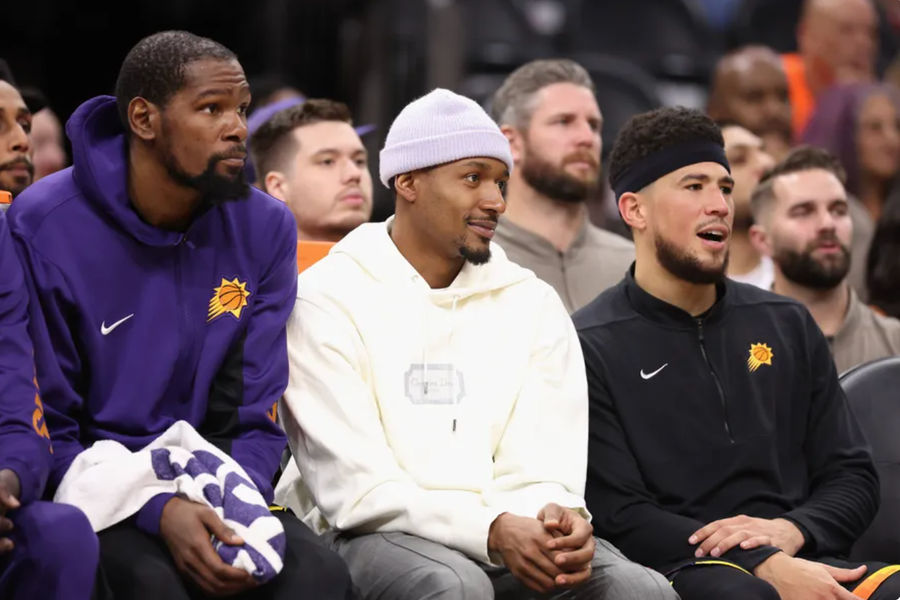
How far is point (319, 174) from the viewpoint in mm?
5527

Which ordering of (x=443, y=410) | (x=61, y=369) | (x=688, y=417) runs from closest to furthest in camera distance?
1. (x=61, y=369)
2. (x=443, y=410)
3. (x=688, y=417)

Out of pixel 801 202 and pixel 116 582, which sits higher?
pixel 801 202

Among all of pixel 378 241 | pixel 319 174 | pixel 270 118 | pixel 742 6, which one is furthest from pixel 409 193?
pixel 742 6

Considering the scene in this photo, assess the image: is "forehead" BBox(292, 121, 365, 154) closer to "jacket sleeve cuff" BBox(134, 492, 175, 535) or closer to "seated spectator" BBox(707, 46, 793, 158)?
"jacket sleeve cuff" BBox(134, 492, 175, 535)

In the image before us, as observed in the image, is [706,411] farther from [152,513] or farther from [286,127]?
[286,127]

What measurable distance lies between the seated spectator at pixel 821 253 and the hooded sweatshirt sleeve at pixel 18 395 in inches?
120

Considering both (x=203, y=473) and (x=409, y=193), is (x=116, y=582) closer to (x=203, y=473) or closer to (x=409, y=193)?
(x=203, y=473)

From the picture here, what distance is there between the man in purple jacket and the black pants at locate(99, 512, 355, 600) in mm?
38

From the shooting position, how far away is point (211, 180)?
12.3 feet

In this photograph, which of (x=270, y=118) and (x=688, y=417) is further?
(x=270, y=118)

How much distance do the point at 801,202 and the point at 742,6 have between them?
4523 mm

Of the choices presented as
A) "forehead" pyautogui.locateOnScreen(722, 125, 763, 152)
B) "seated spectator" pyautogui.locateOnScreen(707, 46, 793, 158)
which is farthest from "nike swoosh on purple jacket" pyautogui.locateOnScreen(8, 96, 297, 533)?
"seated spectator" pyautogui.locateOnScreen(707, 46, 793, 158)

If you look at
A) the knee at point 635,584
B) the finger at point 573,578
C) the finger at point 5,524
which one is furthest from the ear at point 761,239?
the finger at point 5,524

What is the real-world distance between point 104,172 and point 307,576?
1.16 m
